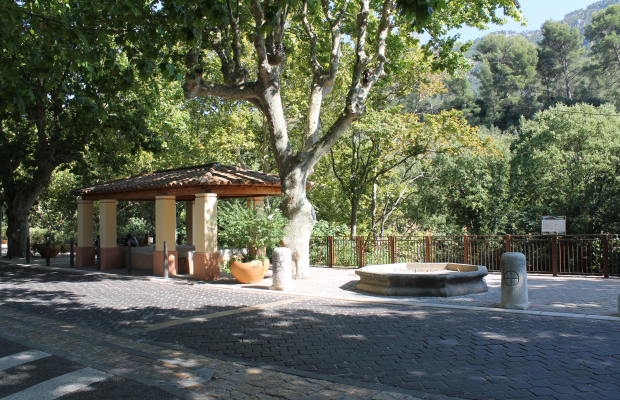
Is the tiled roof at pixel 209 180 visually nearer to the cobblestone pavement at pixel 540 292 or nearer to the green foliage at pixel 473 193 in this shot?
the cobblestone pavement at pixel 540 292

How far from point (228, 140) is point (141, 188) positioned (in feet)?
28.1

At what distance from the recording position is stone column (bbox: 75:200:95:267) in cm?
1848

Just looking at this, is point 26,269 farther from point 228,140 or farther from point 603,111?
point 603,111

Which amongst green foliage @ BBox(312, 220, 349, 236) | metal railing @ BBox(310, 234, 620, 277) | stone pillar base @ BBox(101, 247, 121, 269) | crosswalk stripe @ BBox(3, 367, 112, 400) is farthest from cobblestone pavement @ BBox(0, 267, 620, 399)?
green foliage @ BBox(312, 220, 349, 236)

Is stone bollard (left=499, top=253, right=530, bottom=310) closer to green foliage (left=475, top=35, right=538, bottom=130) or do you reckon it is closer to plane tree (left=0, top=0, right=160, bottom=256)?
plane tree (left=0, top=0, right=160, bottom=256)

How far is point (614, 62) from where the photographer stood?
2303 inches

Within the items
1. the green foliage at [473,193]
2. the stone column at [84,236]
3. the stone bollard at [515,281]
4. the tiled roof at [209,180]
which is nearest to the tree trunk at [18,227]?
the stone column at [84,236]

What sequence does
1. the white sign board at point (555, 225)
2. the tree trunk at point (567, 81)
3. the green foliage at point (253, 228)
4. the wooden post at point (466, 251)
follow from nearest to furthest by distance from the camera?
the green foliage at point (253, 228) < the white sign board at point (555, 225) < the wooden post at point (466, 251) < the tree trunk at point (567, 81)

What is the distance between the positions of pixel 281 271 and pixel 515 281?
5.45 meters

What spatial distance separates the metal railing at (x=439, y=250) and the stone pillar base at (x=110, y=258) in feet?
25.4

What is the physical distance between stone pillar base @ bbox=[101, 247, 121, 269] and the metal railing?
7734mm

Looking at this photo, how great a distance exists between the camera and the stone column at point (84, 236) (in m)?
18.5

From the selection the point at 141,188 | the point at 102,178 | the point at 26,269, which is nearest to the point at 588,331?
the point at 141,188

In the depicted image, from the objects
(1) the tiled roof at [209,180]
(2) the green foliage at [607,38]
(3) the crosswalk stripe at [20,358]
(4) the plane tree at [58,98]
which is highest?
(2) the green foliage at [607,38]
